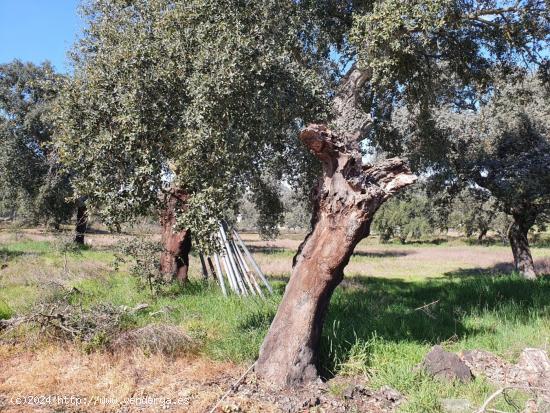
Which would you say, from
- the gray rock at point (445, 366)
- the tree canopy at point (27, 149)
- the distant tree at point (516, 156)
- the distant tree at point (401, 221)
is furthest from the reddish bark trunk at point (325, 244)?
the distant tree at point (401, 221)

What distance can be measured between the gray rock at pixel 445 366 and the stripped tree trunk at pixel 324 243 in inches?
56.9

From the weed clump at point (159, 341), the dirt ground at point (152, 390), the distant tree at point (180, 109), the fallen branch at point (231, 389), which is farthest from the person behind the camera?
the weed clump at point (159, 341)

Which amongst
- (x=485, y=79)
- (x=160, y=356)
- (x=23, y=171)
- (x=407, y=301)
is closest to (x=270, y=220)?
(x=407, y=301)

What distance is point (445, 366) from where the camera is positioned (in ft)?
19.4

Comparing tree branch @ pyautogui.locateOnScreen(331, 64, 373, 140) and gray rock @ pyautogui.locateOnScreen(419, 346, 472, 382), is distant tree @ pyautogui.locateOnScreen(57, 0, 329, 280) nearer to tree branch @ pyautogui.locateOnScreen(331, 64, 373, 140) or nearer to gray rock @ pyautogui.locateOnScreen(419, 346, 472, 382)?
tree branch @ pyautogui.locateOnScreen(331, 64, 373, 140)

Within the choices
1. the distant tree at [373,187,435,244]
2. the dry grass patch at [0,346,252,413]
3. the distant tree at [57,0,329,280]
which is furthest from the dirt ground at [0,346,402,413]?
the distant tree at [373,187,435,244]

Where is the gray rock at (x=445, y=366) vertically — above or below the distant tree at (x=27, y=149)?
below

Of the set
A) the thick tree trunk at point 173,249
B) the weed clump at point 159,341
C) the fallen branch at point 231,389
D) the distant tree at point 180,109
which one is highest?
the distant tree at point 180,109

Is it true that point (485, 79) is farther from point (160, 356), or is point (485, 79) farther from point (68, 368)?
point (68, 368)

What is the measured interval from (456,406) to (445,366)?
0.80m

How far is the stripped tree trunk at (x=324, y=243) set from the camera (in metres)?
5.94

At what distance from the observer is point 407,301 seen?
11516 mm

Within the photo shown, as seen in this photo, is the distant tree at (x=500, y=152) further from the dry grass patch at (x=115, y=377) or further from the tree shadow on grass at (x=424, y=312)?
the dry grass patch at (x=115, y=377)

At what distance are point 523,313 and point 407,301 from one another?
2.94 m
